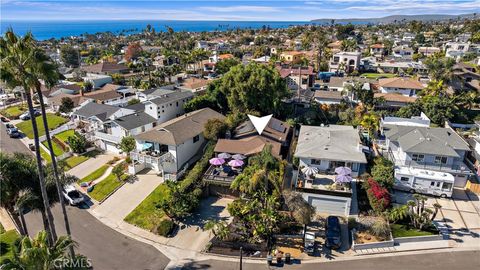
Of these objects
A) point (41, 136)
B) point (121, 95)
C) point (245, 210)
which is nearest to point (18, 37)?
point (245, 210)

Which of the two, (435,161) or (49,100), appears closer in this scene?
(435,161)

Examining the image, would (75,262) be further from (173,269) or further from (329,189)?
(329,189)

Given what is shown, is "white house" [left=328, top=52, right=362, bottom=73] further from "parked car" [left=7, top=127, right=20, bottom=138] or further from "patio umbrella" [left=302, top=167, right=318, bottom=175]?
"parked car" [left=7, top=127, right=20, bottom=138]

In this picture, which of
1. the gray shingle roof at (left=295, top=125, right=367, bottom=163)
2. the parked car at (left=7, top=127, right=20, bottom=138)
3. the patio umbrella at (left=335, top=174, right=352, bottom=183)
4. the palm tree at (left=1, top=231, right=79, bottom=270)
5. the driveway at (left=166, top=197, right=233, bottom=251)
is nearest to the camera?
the palm tree at (left=1, top=231, right=79, bottom=270)

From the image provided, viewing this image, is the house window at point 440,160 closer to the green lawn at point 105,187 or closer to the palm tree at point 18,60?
the green lawn at point 105,187

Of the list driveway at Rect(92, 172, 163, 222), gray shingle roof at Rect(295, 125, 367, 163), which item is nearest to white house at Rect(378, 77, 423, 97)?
gray shingle roof at Rect(295, 125, 367, 163)

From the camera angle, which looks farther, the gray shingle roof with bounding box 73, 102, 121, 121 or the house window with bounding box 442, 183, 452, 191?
the gray shingle roof with bounding box 73, 102, 121, 121
